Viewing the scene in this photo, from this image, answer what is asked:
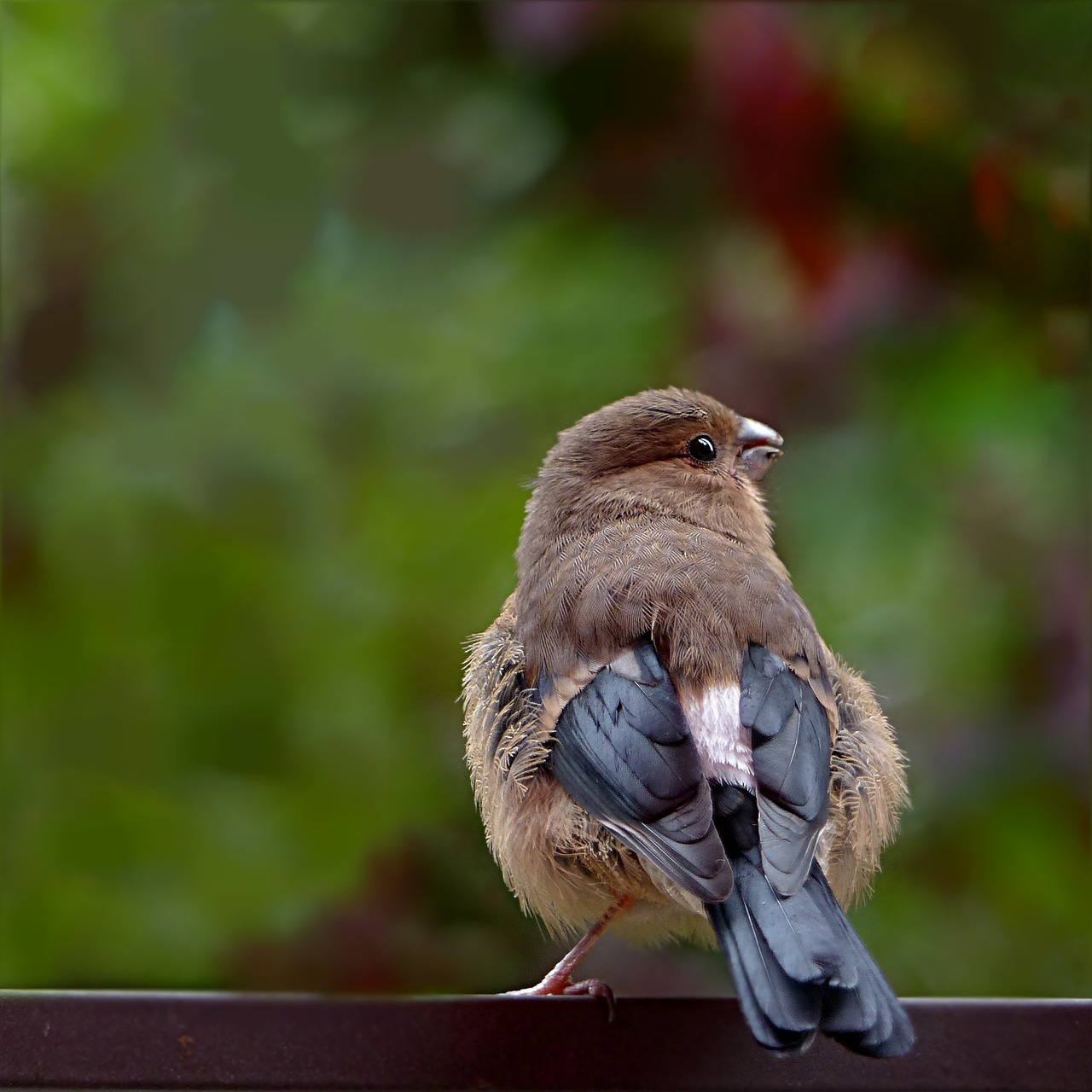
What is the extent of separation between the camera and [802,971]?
1830mm

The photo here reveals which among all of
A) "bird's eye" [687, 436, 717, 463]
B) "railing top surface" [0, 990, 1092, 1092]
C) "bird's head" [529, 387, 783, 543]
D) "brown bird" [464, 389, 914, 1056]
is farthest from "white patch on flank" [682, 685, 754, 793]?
"bird's eye" [687, 436, 717, 463]

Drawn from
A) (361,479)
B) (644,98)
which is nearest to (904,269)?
(644,98)

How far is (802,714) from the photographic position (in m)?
2.33

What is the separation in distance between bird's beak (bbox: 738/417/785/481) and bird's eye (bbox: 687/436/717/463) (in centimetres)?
7

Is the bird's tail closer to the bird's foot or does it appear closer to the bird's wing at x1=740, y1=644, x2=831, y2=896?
the bird's wing at x1=740, y1=644, x2=831, y2=896

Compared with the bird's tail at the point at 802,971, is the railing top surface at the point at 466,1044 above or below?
below

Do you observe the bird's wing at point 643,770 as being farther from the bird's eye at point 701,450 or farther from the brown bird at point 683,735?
the bird's eye at point 701,450

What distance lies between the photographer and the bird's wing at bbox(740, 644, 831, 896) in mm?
2059

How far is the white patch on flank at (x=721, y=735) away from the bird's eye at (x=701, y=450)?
0.79 metres

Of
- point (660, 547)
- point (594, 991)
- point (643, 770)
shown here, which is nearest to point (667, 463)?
point (660, 547)

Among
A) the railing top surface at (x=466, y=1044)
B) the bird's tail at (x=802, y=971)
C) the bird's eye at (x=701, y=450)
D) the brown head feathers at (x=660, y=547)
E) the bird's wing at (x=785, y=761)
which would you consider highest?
the bird's eye at (x=701, y=450)

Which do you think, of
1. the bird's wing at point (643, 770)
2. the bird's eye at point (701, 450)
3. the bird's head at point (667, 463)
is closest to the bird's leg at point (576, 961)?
the bird's wing at point (643, 770)

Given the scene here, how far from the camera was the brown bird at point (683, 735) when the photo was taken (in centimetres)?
198

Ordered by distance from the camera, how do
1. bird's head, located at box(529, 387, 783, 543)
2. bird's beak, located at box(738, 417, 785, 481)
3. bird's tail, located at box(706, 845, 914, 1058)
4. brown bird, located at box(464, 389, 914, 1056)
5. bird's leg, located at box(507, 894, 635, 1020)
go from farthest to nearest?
bird's beak, located at box(738, 417, 785, 481) → bird's head, located at box(529, 387, 783, 543) → bird's leg, located at box(507, 894, 635, 1020) → brown bird, located at box(464, 389, 914, 1056) → bird's tail, located at box(706, 845, 914, 1058)
